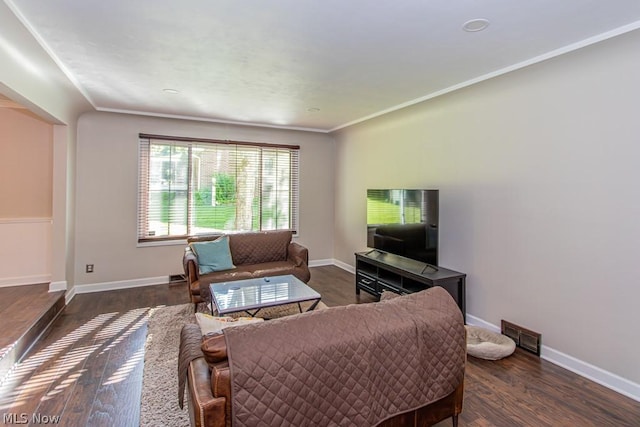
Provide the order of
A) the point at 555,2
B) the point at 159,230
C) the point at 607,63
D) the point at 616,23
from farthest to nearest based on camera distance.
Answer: the point at 159,230 → the point at 607,63 → the point at 616,23 → the point at 555,2

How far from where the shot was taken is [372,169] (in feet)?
17.7

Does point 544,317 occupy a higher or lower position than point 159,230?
lower

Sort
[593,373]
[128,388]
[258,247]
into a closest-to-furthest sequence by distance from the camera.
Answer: [128,388], [593,373], [258,247]

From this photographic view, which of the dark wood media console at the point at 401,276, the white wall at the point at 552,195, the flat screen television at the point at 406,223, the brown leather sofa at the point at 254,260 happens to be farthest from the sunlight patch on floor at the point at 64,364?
the white wall at the point at 552,195

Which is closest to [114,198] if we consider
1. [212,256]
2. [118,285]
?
[118,285]

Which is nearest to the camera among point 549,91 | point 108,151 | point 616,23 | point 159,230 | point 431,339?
point 431,339

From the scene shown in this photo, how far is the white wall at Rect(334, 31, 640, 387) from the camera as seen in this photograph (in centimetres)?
248

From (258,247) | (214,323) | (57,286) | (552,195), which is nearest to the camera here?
(214,323)

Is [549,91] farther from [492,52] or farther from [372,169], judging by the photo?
[372,169]

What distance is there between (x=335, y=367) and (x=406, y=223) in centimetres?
275

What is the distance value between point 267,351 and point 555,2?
2.50 m

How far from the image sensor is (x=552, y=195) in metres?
2.94

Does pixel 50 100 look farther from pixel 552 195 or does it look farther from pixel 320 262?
pixel 552 195

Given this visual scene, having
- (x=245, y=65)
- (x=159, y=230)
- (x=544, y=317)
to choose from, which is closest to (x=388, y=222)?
(x=544, y=317)
